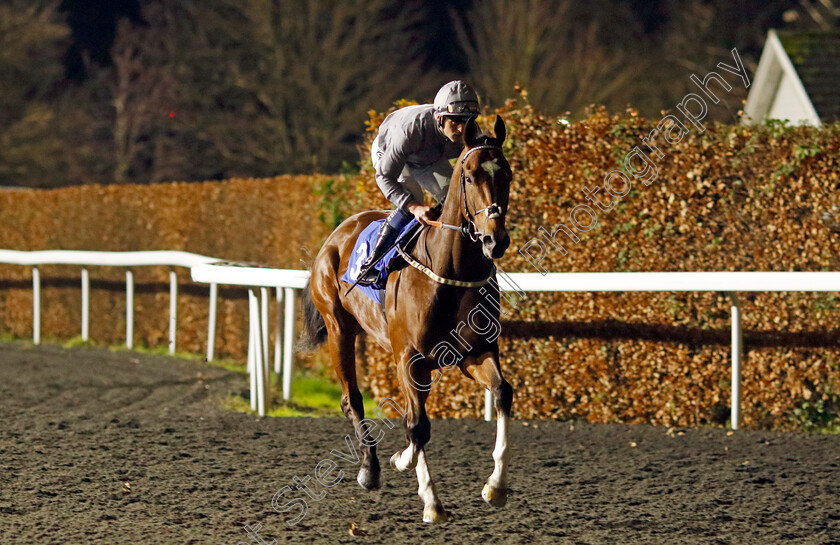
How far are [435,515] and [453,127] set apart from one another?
175cm

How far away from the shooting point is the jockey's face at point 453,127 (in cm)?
464

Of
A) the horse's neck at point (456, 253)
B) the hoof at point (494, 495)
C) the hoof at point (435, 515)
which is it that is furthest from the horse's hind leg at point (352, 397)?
the horse's neck at point (456, 253)

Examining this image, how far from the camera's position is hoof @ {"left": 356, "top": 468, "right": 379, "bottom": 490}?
510 centimetres

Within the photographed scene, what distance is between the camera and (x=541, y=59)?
28.7 m

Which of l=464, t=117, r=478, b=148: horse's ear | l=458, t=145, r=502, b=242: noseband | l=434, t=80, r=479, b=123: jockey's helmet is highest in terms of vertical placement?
l=434, t=80, r=479, b=123: jockey's helmet

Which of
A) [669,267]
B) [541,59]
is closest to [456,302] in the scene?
[669,267]

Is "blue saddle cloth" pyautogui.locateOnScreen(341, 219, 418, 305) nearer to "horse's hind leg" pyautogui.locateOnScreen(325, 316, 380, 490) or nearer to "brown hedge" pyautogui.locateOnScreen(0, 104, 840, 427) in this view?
"horse's hind leg" pyautogui.locateOnScreen(325, 316, 380, 490)

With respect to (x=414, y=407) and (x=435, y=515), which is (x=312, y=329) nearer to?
(x=414, y=407)

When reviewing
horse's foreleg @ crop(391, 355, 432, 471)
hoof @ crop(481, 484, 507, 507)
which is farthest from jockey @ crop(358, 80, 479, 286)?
hoof @ crop(481, 484, 507, 507)

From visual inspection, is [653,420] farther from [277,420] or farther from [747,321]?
[277,420]

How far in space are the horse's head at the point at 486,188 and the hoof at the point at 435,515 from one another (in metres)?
1.11

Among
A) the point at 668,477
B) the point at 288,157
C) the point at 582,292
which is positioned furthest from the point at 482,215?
the point at 288,157

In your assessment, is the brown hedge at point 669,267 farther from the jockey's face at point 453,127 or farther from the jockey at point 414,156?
the jockey's face at point 453,127

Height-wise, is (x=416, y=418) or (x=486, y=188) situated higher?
(x=486, y=188)
